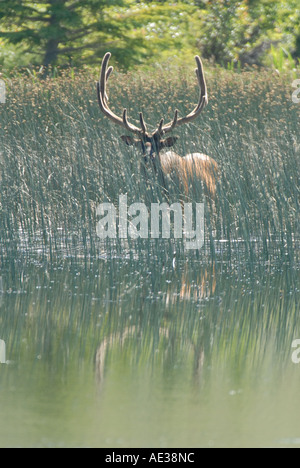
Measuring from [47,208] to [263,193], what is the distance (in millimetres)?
1677

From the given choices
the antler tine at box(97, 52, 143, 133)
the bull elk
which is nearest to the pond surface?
the bull elk

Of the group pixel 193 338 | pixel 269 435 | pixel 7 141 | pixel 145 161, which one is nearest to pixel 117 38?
pixel 7 141

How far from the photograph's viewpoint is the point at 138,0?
18344 millimetres

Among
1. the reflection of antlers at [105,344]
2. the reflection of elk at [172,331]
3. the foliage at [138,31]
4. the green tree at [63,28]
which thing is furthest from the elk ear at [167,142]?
the green tree at [63,28]

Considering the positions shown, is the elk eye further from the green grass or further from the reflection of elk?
the reflection of elk

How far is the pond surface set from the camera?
288cm

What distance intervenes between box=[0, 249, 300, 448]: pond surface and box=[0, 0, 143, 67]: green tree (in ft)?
31.3

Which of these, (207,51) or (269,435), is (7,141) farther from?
(207,51)

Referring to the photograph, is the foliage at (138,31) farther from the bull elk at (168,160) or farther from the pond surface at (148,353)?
the pond surface at (148,353)

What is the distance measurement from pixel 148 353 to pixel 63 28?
11962 mm

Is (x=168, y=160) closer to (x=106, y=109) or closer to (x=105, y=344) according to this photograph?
(x=106, y=109)

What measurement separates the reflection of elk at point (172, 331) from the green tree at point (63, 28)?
395 inches
